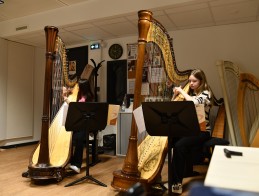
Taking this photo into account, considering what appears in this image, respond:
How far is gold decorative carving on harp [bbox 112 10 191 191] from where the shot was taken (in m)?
2.29

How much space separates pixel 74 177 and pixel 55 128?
66 cm

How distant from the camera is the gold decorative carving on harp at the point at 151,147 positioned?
2291mm

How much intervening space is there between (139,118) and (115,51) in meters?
3.14

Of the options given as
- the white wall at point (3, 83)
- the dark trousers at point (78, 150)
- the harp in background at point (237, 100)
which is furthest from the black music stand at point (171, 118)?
the white wall at point (3, 83)

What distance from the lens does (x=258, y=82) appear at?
9.67ft

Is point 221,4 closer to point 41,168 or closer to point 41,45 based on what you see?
point 41,168

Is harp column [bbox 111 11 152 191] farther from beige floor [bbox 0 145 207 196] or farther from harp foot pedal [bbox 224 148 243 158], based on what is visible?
harp foot pedal [bbox 224 148 243 158]

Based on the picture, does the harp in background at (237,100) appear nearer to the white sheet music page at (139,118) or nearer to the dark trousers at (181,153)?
the dark trousers at (181,153)

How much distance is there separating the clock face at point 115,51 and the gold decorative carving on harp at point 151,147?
2.65 metres

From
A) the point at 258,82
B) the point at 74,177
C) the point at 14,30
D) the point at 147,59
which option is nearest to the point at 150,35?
the point at 147,59

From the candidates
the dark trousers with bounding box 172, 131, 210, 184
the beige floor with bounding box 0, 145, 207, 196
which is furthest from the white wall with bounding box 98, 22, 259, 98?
the dark trousers with bounding box 172, 131, 210, 184

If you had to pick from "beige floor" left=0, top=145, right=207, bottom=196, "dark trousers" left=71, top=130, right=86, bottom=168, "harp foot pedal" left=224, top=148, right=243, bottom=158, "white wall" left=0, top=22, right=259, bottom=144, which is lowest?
"beige floor" left=0, top=145, right=207, bottom=196

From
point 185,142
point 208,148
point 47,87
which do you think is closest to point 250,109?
point 208,148

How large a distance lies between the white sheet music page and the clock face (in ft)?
9.95
